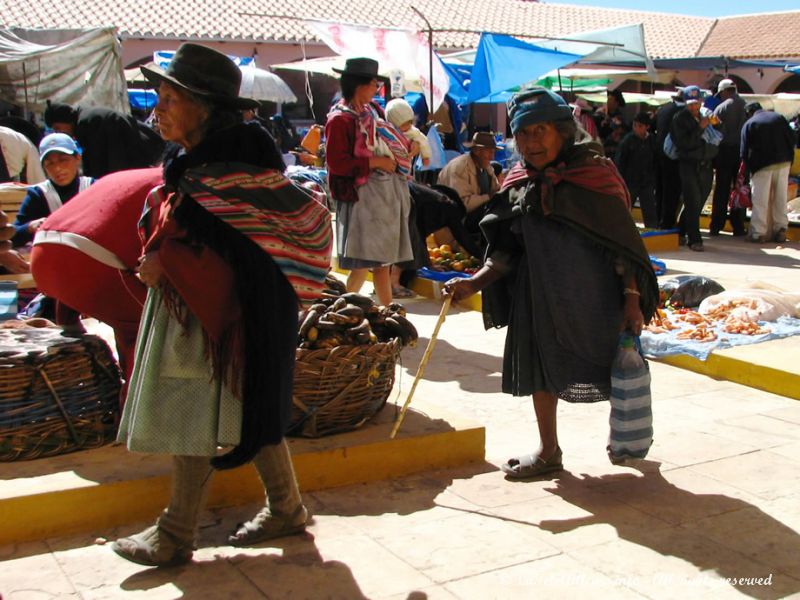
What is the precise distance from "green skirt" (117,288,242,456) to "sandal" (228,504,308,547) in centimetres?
42

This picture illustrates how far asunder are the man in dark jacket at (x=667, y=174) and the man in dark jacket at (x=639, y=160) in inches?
6.2

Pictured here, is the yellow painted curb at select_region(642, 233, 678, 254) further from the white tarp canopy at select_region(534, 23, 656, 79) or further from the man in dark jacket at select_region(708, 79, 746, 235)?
the white tarp canopy at select_region(534, 23, 656, 79)

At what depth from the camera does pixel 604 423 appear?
506 cm

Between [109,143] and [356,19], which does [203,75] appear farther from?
[356,19]

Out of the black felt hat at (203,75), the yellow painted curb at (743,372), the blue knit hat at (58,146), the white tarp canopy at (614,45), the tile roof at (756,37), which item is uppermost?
the tile roof at (756,37)

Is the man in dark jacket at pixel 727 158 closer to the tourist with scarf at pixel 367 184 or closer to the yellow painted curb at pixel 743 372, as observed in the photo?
the yellow painted curb at pixel 743 372

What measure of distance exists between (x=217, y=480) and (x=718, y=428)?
8.65 feet

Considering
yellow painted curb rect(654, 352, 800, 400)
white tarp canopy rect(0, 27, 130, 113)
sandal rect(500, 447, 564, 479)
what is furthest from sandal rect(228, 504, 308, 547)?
→ white tarp canopy rect(0, 27, 130, 113)

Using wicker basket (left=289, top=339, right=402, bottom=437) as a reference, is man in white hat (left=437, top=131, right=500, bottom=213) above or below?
above

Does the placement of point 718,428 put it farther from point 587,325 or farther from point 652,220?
point 652,220

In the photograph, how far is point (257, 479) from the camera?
153 inches

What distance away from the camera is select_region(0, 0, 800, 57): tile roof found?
1073 inches

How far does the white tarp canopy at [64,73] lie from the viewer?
14.2m

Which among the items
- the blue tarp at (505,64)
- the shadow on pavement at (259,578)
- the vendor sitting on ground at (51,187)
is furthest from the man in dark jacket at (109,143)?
the shadow on pavement at (259,578)
